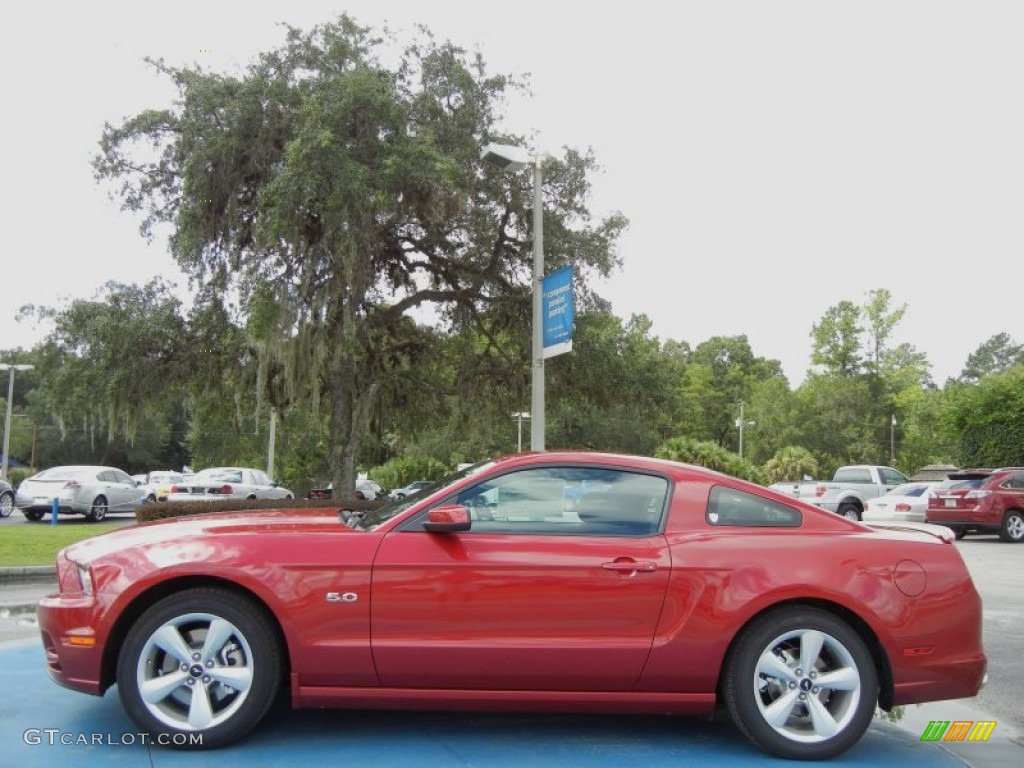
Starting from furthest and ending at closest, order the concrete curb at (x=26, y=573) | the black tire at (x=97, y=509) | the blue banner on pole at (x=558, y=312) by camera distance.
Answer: the black tire at (x=97, y=509), the blue banner on pole at (x=558, y=312), the concrete curb at (x=26, y=573)

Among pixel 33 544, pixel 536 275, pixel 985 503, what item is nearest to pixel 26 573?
pixel 33 544

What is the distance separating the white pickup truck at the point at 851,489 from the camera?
24938mm

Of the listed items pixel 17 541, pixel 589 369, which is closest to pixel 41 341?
pixel 17 541

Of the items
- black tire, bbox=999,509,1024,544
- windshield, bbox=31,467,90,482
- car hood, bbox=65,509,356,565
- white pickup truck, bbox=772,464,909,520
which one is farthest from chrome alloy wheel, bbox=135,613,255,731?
white pickup truck, bbox=772,464,909,520

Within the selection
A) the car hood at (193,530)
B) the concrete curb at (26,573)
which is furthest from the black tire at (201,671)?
the concrete curb at (26,573)

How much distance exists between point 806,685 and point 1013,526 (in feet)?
52.1

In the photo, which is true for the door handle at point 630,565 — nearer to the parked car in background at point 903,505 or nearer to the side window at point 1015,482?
the side window at point 1015,482

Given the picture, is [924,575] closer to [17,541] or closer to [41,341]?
[17,541]

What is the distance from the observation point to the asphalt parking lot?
13.2 ft

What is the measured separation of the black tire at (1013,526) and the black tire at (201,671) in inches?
683

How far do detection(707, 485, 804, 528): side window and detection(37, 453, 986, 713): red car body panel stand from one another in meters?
0.11

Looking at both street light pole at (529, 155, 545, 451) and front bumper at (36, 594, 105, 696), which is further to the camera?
street light pole at (529, 155, 545, 451)

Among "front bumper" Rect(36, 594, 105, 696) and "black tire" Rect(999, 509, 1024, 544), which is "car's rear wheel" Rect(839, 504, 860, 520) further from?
"front bumper" Rect(36, 594, 105, 696)

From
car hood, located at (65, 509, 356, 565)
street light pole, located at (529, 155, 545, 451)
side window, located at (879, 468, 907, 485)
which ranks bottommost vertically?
side window, located at (879, 468, 907, 485)
